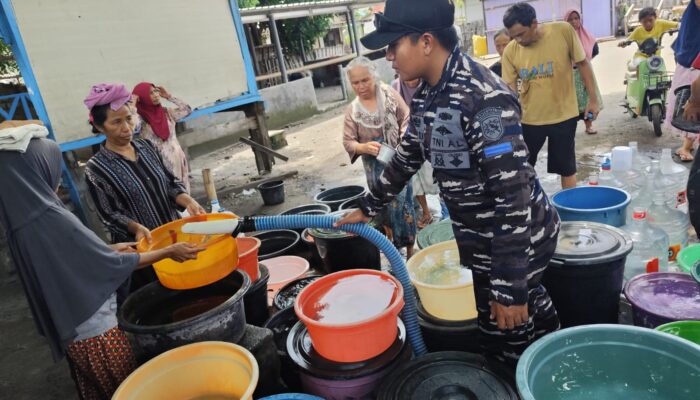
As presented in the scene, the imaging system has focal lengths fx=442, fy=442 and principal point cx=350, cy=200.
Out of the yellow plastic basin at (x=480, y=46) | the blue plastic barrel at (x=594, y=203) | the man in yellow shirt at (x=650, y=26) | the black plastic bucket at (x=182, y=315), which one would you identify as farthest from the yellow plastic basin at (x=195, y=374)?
the yellow plastic basin at (x=480, y=46)

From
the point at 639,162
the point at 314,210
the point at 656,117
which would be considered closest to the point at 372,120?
the point at 314,210

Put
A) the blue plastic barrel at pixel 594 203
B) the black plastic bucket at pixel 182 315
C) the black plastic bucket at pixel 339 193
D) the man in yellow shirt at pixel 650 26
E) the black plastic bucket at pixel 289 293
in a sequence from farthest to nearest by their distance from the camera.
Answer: the man in yellow shirt at pixel 650 26 < the black plastic bucket at pixel 339 193 < the black plastic bucket at pixel 289 293 < the blue plastic barrel at pixel 594 203 < the black plastic bucket at pixel 182 315

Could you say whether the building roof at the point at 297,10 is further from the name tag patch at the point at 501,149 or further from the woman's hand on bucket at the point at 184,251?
the name tag patch at the point at 501,149

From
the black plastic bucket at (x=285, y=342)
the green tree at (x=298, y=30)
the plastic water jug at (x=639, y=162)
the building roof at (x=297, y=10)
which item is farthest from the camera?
the green tree at (x=298, y=30)

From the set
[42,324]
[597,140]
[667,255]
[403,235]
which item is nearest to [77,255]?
[42,324]

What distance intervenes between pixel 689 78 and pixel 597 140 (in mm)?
2283

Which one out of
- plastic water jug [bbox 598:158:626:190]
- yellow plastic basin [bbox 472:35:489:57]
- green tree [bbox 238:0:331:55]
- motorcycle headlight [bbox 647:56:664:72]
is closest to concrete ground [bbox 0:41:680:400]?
plastic water jug [bbox 598:158:626:190]

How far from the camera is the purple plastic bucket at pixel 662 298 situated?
7.43 feet

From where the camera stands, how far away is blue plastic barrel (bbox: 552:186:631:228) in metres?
2.97

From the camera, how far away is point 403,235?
436cm

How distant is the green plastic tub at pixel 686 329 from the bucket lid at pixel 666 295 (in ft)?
0.47

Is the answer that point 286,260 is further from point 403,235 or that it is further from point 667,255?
point 667,255

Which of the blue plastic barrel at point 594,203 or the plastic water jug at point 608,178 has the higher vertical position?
the blue plastic barrel at point 594,203

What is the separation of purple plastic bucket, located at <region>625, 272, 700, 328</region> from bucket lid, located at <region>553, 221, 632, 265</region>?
285 millimetres
